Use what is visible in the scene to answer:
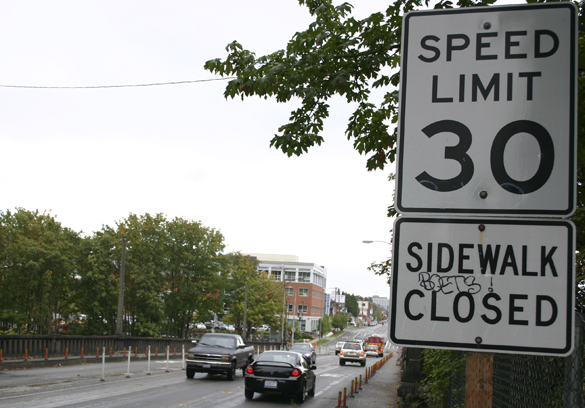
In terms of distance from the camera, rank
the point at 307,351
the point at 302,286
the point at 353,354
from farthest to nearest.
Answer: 1. the point at 302,286
2. the point at 353,354
3. the point at 307,351

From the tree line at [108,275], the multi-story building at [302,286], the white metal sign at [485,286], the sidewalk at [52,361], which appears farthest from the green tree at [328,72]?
the multi-story building at [302,286]

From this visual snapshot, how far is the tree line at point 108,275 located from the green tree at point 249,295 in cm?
169

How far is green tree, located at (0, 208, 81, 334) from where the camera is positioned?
153ft

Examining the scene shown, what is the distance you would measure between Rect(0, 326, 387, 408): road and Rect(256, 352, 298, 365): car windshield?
1196 mm

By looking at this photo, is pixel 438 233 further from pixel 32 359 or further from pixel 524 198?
pixel 32 359

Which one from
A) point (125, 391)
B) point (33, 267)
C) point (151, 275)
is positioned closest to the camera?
point (125, 391)

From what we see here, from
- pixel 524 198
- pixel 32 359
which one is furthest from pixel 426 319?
pixel 32 359

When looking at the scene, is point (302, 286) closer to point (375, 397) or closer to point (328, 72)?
point (375, 397)

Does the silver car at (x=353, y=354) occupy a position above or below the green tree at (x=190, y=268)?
below

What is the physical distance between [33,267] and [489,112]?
49368 millimetres

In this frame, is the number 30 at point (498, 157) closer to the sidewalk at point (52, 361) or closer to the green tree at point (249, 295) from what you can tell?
the sidewalk at point (52, 361)

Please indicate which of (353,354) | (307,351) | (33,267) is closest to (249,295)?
(33,267)

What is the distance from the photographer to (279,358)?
18.1 meters

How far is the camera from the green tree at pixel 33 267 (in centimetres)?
4659
